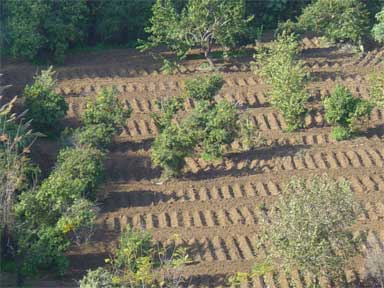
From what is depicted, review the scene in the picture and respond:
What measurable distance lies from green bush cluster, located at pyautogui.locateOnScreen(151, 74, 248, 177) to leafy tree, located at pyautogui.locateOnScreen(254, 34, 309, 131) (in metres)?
1.08

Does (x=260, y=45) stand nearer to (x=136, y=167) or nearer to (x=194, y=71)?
(x=194, y=71)

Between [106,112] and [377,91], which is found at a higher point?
[106,112]

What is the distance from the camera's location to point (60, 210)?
1669cm

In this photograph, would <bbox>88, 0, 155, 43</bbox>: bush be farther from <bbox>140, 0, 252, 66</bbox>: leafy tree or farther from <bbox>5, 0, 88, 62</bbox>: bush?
<bbox>140, 0, 252, 66</bbox>: leafy tree

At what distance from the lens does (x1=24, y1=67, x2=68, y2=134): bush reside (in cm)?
2052

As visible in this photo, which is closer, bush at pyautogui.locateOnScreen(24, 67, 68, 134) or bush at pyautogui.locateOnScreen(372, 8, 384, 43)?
bush at pyautogui.locateOnScreen(24, 67, 68, 134)

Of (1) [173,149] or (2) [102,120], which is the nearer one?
(1) [173,149]

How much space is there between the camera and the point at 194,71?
23.9 metres

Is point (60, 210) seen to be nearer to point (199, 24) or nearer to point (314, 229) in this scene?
point (314, 229)

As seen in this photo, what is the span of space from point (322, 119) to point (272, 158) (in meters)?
2.09

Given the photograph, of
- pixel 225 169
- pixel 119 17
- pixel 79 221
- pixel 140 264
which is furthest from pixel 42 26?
pixel 140 264

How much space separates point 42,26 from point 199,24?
373 centimetres

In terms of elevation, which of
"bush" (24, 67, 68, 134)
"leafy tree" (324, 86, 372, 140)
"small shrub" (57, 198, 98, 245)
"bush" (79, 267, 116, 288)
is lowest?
"bush" (79, 267, 116, 288)

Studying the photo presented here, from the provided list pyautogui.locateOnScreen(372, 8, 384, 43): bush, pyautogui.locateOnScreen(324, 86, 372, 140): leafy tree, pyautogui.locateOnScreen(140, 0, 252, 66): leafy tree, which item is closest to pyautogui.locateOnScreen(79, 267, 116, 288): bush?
pyautogui.locateOnScreen(324, 86, 372, 140): leafy tree
